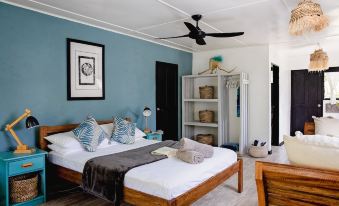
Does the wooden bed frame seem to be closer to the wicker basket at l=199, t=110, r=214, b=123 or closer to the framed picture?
the framed picture

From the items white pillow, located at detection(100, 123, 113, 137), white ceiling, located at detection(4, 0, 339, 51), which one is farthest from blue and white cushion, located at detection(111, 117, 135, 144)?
white ceiling, located at detection(4, 0, 339, 51)

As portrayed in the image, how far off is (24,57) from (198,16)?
2.43 metres

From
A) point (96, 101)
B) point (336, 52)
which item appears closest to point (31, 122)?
point (96, 101)

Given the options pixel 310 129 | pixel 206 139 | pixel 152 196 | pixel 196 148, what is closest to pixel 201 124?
pixel 206 139

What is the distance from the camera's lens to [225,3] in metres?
3.12

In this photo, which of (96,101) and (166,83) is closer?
(96,101)

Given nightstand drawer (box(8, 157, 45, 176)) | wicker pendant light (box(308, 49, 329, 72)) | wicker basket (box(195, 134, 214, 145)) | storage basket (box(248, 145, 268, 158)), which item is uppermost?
wicker pendant light (box(308, 49, 329, 72))

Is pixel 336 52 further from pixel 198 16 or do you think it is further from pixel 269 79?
pixel 198 16

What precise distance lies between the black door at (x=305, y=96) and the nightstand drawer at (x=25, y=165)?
23.1 ft

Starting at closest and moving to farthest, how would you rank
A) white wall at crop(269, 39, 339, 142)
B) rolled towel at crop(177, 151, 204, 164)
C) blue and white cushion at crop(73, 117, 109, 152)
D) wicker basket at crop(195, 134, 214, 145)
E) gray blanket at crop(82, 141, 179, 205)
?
gray blanket at crop(82, 141, 179, 205), rolled towel at crop(177, 151, 204, 164), blue and white cushion at crop(73, 117, 109, 152), wicker basket at crop(195, 134, 214, 145), white wall at crop(269, 39, 339, 142)

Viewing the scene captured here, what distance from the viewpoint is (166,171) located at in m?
2.49

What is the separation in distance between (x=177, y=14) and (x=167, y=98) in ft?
8.49

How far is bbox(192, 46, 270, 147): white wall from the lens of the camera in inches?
220

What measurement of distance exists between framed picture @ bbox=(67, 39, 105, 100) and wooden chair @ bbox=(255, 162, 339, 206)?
323 centimetres
